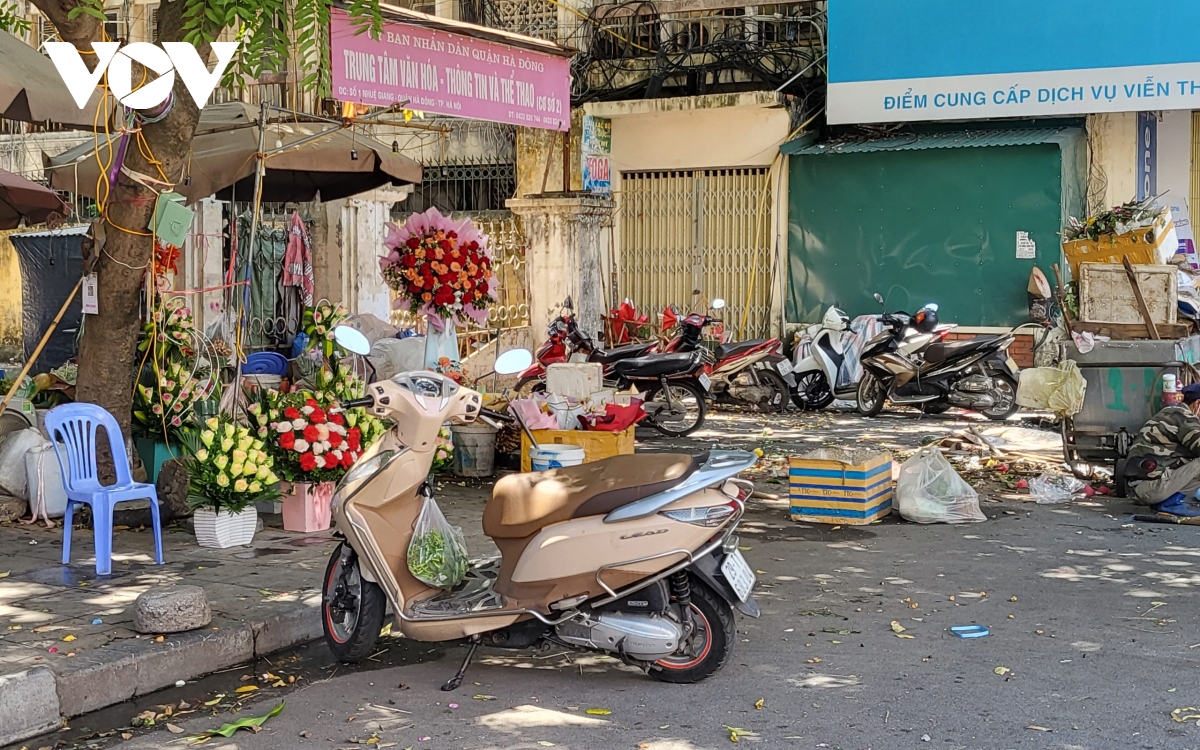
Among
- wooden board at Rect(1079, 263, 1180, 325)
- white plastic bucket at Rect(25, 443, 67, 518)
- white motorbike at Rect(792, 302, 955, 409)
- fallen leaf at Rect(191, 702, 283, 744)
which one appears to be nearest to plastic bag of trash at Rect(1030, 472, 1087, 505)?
wooden board at Rect(1079, 263, 1180, 325)

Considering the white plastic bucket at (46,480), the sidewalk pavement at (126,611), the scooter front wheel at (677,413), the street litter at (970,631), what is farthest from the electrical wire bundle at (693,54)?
the street litter at (970,631)

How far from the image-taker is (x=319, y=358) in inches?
363

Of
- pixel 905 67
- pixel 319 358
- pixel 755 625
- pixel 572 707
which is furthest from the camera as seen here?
pixel 905 67

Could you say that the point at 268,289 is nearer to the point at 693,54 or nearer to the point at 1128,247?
the point at 693,54

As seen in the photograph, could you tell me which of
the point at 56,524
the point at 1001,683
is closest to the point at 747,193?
the point at 56,524

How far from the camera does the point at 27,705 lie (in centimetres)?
462

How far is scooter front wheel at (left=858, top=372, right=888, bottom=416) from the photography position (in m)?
13.2

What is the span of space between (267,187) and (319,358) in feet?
7.25

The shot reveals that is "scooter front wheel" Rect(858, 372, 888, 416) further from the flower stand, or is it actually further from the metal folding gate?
the flower stand

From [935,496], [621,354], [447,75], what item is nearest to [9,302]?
[621,354]

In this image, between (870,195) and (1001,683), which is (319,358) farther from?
(870,195)

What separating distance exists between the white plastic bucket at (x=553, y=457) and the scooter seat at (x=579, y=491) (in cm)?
245

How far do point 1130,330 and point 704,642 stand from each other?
6189 millimetres

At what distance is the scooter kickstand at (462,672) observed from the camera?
5027 mm
